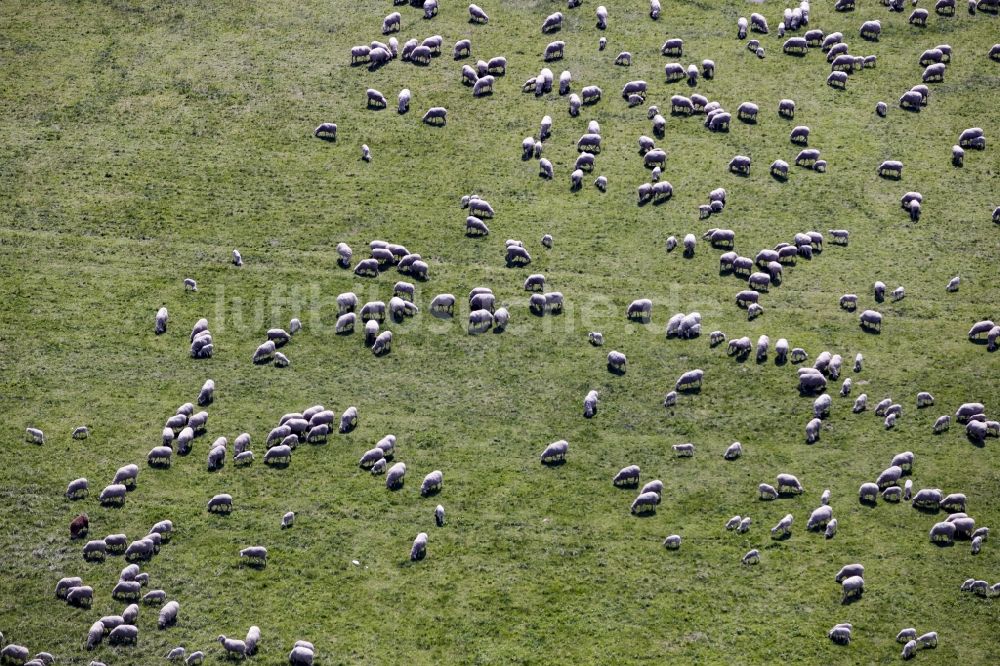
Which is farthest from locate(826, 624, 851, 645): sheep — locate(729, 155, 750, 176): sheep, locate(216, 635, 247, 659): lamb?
locate(729, 155, 750, 176): sheep

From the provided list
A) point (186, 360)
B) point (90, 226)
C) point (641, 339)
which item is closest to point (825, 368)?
point (641, 339)

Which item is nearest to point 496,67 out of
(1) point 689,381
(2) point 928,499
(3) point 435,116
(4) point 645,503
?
(3) point 435,116

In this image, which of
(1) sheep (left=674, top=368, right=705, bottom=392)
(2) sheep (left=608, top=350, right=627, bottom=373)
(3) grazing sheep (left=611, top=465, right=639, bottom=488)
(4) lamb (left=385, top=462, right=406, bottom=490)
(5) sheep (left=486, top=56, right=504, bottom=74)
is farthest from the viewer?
(5) sheep (left=486, top=56, right=504, bottom=74)

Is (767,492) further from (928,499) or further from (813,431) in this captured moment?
(928,499)

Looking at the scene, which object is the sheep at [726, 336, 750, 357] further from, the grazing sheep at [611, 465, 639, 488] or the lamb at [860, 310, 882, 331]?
the grazing sheep at [611, 465, 639, 488]

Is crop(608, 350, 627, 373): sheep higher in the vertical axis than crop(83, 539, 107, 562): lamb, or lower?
higher

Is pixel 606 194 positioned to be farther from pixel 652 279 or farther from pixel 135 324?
pixel 135 324
